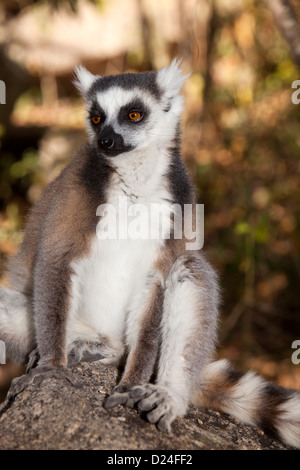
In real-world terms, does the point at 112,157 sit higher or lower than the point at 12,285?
higher

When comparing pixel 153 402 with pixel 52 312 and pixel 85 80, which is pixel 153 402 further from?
pixel 85 80

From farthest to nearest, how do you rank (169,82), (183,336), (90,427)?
(169,82)
(183,336)
(90,427)

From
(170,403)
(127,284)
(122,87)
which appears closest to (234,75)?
(122,87)

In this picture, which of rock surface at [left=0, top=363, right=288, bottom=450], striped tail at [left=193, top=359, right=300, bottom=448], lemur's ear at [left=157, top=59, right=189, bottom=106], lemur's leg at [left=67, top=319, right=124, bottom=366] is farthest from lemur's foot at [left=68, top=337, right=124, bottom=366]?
lemur's ear at [left=157, top=59, right=189, bottom=106]

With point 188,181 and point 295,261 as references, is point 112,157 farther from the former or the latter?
point 295,261

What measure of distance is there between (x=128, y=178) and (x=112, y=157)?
17cm

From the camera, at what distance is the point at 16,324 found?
3.90 metres

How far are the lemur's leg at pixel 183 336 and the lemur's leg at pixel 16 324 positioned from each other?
108cm

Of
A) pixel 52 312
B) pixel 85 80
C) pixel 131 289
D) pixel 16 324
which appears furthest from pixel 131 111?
pixel 16 324

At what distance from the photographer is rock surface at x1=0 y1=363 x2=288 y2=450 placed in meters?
2.65

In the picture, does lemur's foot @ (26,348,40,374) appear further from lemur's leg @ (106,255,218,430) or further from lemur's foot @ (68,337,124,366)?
lemur's leg @ (106,255,218,430)

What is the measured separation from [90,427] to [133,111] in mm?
2114

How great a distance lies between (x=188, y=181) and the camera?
3.81 metres

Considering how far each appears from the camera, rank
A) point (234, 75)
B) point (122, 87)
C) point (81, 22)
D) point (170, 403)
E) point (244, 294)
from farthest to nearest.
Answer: point (81, 22) < point (234, 75) < point (244, 294) < point (122, 87) < point (170, 403)
